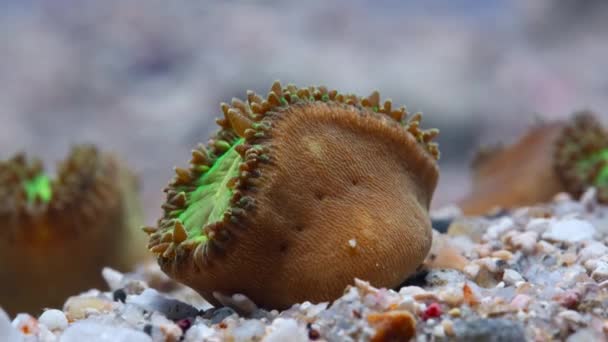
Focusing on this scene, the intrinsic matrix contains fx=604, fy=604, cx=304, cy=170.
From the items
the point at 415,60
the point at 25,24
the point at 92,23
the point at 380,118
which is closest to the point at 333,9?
the point at 415,60

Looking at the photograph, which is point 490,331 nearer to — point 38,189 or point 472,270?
point 472,270

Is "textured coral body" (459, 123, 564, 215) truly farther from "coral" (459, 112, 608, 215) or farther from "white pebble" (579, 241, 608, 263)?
"white pebble" (579, 241, 608, 263)

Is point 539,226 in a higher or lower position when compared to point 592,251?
higher

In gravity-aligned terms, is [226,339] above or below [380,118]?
below

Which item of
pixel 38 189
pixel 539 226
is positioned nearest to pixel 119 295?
pixel 539 226

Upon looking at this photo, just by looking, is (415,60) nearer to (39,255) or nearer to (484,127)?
(484,127)

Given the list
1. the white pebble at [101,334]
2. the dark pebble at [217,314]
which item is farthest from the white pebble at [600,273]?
the white pebble at [101,334]

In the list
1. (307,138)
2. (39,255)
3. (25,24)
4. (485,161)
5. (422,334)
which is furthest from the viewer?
(25,24)
